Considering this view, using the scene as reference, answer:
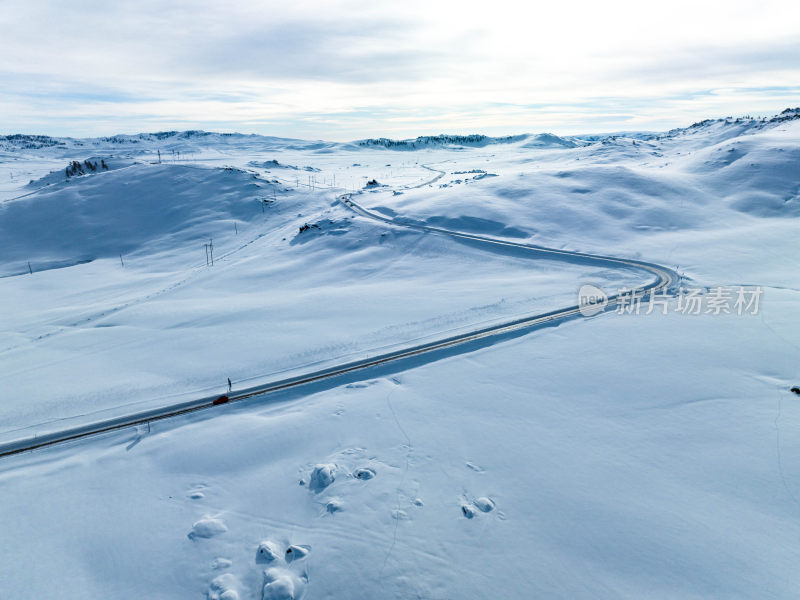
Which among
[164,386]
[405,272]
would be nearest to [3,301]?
[164,386]

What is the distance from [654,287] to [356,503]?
34664 millimetres

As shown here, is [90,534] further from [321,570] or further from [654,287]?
[654,287]

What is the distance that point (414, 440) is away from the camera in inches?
800

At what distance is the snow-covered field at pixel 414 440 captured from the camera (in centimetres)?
1424

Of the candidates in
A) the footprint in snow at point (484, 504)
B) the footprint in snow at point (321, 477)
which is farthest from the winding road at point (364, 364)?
the footprint in snow at point (484, 504)

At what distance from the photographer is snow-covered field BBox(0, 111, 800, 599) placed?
46.7 ft

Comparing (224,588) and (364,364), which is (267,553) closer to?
(224,588)

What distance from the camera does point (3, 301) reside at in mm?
49375

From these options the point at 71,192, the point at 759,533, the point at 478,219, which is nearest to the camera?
the point at 759,533

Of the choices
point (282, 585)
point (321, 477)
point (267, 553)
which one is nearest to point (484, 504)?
point (321, 477)

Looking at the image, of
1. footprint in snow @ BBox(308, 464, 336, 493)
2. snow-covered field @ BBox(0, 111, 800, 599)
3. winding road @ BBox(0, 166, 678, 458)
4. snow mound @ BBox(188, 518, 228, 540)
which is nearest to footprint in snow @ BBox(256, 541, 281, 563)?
snow-covered field @ BBox(0, 111, 800, 599)

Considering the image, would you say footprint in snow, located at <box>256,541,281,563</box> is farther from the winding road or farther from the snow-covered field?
the winding road

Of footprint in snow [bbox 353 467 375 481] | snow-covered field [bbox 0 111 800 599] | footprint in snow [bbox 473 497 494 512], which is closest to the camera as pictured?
snow-covered field [bbox 0 111 800 599]

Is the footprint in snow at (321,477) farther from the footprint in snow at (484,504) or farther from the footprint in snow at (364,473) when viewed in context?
the footprint in snow at (484,504)
